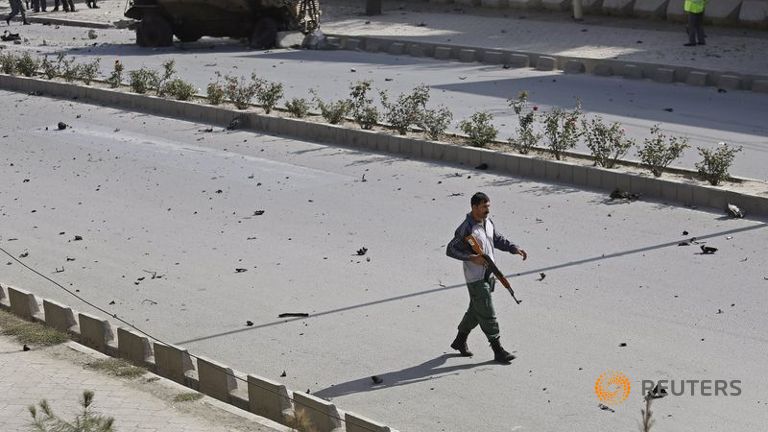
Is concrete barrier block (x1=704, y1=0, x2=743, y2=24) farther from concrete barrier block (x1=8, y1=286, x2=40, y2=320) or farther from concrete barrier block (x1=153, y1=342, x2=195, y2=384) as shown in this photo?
concrete barrier block (x1=153, y1=342, x2=195, y2=384)

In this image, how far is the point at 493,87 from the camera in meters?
22.8

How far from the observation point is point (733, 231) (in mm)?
12922

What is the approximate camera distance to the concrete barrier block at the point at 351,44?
97.7 ft

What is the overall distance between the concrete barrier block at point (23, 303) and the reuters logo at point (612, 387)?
15.2 feet

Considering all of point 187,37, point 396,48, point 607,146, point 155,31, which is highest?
point 607,146

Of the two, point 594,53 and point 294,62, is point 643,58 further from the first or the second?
point 294,62

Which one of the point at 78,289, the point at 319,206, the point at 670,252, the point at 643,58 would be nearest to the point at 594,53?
the point at 643,58

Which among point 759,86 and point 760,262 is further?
point 759,86

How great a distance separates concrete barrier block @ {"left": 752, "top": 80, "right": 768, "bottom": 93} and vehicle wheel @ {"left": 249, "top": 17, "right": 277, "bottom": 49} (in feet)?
39.5

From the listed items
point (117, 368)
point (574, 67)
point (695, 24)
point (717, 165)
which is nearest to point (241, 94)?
point (574, 67)

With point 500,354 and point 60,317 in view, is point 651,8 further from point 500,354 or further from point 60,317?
point 60,317

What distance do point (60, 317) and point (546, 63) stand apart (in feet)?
52.3

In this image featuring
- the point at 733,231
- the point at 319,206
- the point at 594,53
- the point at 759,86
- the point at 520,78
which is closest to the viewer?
the point at 733,231

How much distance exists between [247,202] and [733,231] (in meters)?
5.47
